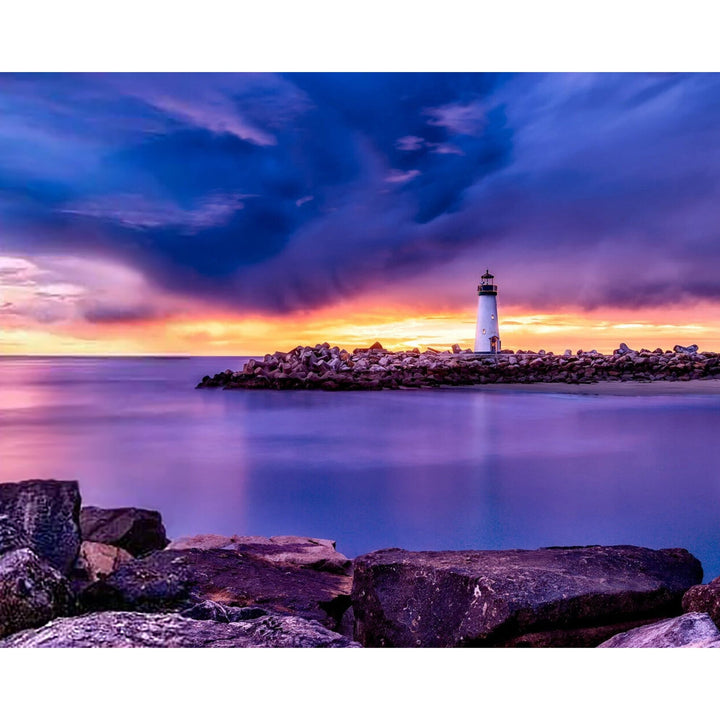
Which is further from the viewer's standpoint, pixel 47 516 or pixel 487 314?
pixel 487 314

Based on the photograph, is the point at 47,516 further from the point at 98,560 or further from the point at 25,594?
the point at 25,594

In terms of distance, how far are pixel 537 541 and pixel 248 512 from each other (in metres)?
2.01

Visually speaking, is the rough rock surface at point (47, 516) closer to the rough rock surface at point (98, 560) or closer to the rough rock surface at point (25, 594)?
the rough rock surface at point (98, 560)

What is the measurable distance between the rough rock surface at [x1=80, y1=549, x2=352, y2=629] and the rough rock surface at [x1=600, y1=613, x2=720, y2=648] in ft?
3.92

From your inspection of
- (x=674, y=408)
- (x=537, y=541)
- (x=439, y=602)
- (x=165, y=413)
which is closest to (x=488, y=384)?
(x=674, y=408)

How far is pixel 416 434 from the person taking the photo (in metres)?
6.41

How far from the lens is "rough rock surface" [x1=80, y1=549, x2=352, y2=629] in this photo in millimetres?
2584

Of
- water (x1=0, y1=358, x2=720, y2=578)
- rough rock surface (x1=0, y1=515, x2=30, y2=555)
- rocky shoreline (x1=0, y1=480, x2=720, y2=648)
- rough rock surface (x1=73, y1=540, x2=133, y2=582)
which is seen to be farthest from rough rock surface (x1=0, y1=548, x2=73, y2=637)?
water (x1=0, y1=358, x2=720, y2=578)

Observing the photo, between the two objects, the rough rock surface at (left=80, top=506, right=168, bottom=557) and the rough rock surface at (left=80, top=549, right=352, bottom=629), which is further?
the rough rock surface at (left=80, top=506, right=168, bottom=557)

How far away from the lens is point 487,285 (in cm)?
633

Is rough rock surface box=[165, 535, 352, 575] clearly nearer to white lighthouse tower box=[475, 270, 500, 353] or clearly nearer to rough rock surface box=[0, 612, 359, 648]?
rough rock surface box=[0, 612, 359, 648]

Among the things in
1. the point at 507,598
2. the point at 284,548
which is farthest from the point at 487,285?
the point at 507,598

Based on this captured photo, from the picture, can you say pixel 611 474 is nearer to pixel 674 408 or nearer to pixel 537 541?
pixel 537 541

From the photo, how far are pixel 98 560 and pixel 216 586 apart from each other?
88 cm
